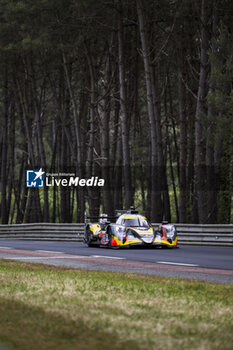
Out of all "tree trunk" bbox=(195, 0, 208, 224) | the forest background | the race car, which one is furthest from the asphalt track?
the forest background

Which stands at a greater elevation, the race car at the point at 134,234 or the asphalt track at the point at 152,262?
the race car at the point at 134,234

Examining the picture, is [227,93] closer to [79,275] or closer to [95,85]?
[95,85]

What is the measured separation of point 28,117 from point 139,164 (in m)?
8.91

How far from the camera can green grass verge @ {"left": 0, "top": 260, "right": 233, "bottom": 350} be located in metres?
5.55

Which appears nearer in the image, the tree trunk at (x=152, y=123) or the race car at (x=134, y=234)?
the race car at (x=134, y=234)

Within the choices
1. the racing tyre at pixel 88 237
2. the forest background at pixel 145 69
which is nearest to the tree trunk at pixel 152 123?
the forest background at pixel 145 69

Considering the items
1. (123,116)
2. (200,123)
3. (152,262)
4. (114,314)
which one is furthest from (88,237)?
(114,314)

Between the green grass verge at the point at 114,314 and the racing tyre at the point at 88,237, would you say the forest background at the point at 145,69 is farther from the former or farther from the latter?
the green grass verge at the point at 114,314

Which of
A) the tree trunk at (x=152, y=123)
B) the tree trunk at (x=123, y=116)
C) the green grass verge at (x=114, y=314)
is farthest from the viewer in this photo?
the tree trunk at (x=123, y=116)

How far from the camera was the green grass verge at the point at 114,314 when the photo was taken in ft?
18.2

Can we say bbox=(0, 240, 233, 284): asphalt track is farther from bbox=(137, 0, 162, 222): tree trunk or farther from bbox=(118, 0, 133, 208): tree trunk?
bbox=(118, 0, 133, 208): tree trunk

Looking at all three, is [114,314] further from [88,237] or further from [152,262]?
[88,237]

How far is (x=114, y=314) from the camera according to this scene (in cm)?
682

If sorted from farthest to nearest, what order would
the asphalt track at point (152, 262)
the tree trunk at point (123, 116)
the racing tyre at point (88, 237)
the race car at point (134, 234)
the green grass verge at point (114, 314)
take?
1. the tree trunk at point (123, 116)
2. the racing tyre at point (88, 237)
3. the race car at point (134, 234)
4. the asphalt track at point (152, 262)
5. the green grass verge at point (114, 314)
